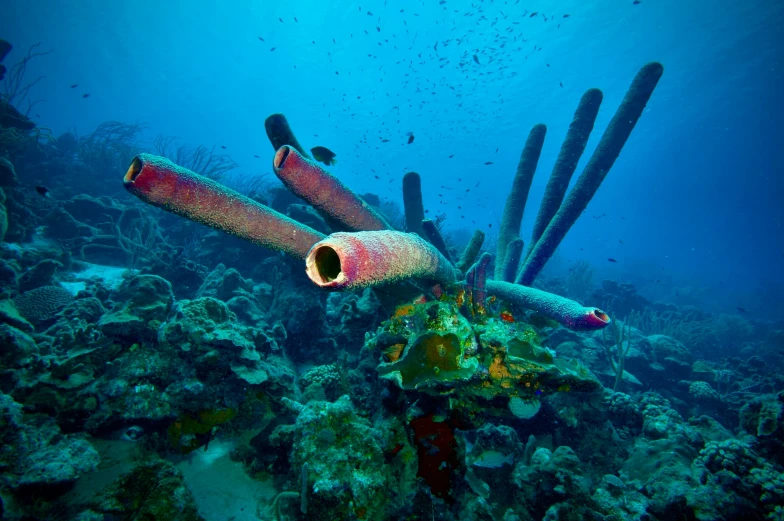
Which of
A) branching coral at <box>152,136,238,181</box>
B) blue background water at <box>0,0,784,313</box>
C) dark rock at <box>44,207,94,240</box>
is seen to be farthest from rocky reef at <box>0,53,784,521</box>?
blue background water at <box>0,0,784,313</box>

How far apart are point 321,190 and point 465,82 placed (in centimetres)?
4106

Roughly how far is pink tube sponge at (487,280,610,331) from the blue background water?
64.5 feet

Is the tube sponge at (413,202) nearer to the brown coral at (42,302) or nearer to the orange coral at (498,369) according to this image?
the orange coral at (498,369)

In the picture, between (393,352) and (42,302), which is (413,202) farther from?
(42,302)

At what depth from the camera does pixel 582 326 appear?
2.73 metres

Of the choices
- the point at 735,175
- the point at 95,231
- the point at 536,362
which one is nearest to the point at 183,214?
the point at 536,362

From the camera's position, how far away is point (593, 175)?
487cm

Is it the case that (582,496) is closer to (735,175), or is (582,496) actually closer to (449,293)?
(449,293)

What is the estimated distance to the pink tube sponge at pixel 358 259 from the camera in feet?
4.06

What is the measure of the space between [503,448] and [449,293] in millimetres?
1902

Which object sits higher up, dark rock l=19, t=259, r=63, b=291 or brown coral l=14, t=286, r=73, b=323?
dark rock l=19, t=259, r=63, b=291

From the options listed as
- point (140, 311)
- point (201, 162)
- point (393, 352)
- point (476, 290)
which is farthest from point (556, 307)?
point (201, 162)

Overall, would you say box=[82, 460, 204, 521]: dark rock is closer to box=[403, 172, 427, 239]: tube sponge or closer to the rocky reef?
the rocky reef

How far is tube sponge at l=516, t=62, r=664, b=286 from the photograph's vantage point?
4.84m
